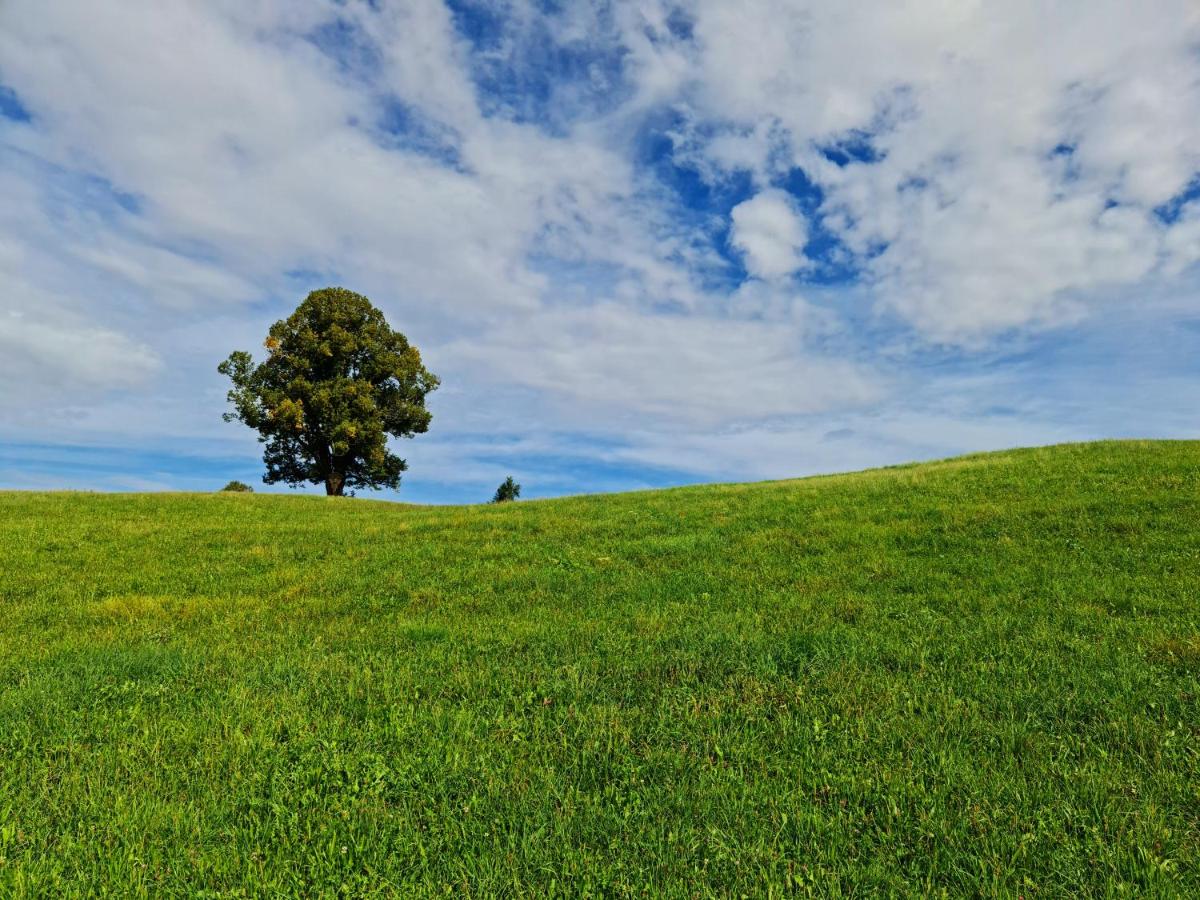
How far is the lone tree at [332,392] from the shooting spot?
4406cm

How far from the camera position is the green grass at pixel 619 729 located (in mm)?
4059

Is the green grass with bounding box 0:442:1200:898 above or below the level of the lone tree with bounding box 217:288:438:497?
below

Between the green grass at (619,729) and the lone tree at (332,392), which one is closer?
the green grass at (619,729)

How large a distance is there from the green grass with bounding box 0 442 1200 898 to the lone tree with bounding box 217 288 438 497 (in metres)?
33.2

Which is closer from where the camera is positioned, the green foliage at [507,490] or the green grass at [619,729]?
the green grass at [619,729]

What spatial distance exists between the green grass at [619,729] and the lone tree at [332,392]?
33.2m

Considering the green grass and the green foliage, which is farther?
the green foliage

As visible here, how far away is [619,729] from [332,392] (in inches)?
1731

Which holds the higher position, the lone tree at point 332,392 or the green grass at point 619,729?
the lone tree at point 332,392

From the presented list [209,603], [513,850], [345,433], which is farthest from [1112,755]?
[345,433]

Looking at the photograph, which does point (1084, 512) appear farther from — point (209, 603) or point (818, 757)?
point (209, 603)

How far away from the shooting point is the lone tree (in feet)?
145

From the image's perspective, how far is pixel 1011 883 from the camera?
3.89 m

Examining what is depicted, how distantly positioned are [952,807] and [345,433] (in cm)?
4564
